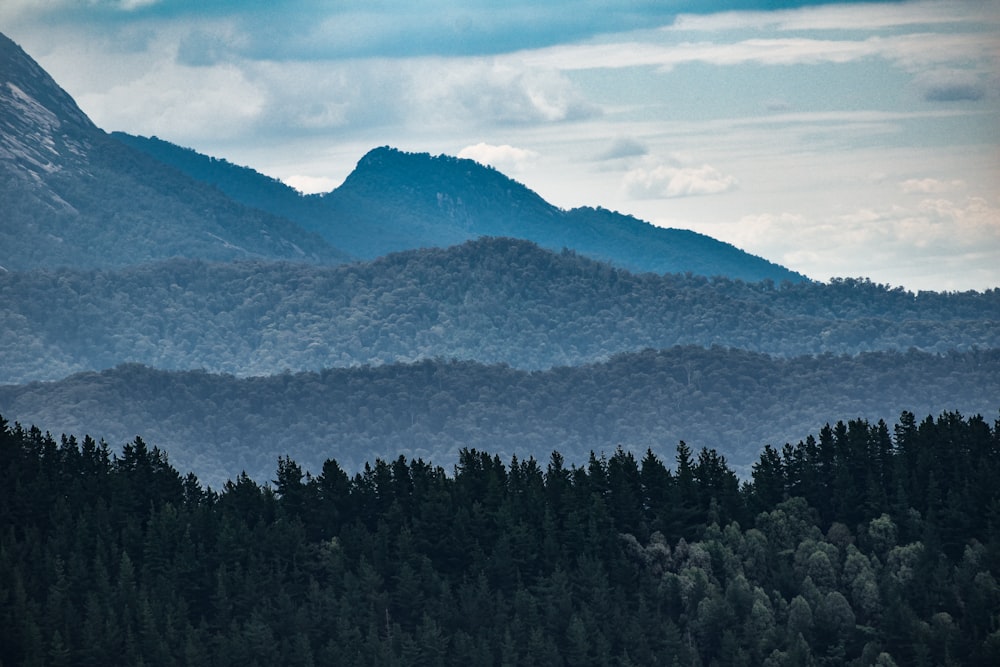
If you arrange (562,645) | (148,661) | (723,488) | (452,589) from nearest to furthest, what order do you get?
(148,661), (562,645), (452,589), (723,488)

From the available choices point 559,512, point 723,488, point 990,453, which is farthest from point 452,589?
point 990,453

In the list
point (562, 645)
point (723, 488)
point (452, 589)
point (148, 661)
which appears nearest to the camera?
point (148, 661)

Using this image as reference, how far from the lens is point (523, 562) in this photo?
487 ft

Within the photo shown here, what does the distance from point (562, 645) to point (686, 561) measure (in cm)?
1584

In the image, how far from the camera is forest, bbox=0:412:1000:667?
13462 cm

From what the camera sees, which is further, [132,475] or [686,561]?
[132,475]

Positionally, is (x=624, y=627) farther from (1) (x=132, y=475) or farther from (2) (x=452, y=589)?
(1) (x=132, y=475)

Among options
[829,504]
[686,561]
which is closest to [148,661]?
[686,561]

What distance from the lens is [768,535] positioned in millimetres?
153750

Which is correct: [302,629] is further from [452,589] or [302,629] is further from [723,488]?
[723,488]

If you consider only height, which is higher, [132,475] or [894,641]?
[132,475]

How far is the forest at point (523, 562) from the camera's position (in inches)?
5300

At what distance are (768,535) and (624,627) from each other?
19544 mm

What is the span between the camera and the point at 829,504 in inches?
6255
